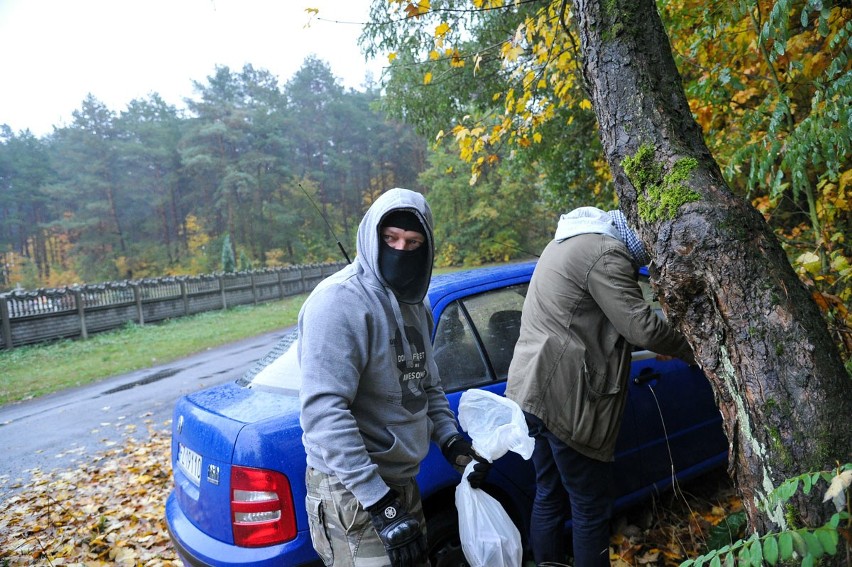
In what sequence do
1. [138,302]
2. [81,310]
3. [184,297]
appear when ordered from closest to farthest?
[81,310] → [138,302] → [184,297]

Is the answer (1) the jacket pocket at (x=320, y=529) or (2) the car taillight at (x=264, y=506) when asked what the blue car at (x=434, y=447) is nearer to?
(2) the car taillight at (x=264, y=506)

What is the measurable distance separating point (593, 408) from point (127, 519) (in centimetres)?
361

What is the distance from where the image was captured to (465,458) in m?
2.12

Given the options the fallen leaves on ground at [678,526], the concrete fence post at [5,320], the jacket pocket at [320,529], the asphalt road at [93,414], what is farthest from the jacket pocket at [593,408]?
the concrete fence post at [5,320]

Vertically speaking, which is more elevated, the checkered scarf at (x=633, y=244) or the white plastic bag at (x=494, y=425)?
the checkered scarf at (x=633, y=244)

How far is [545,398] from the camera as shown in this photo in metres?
2.37

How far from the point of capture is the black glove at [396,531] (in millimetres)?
1670

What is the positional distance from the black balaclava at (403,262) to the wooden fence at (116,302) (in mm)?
15594

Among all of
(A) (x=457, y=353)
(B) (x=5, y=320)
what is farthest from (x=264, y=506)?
(B) (x=5, y=320)

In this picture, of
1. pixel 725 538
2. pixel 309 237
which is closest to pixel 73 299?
pixel 725 538

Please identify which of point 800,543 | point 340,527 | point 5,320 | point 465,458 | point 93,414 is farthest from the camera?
point 5,320

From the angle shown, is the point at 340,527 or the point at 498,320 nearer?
the point at 340,527

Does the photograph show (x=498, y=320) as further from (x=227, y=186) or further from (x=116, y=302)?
(x=227, y=186)

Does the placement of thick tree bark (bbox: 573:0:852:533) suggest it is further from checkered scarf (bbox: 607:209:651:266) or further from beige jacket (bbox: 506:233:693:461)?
checkered scarf (bbox: 607:209:651:266)
